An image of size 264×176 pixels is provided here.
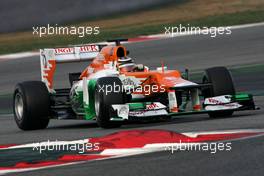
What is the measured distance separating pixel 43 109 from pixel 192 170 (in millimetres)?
6399

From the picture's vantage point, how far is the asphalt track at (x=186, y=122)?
830 centimetres

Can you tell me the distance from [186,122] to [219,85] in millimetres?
710

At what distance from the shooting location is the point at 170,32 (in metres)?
27.2

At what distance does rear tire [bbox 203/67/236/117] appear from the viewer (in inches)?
515

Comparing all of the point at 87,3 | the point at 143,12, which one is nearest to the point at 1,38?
the point at 87,3

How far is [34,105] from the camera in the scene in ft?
46.1

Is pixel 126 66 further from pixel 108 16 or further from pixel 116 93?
pixel 108 16

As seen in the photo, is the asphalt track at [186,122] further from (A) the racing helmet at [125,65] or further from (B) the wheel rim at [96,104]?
(A) the racing helmet at [125,65]

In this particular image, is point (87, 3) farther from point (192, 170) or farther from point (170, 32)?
point (192, 170)
